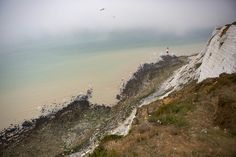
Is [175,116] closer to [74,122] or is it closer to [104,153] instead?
[104,153]

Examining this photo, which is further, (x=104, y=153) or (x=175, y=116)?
(x=175, y=116)

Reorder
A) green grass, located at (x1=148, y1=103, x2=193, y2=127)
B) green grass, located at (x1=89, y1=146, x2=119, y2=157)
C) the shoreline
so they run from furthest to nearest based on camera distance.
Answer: the shoreline
green grass, located at (x1=148, y1=103, x2=193, y2=127)
green grass, located at (x1=89, y1=146, x2=119, y2=157)

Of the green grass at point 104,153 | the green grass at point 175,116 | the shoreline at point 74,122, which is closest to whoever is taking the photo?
the green grass at point 104,153

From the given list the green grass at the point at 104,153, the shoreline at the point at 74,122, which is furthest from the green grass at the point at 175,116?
the shoreline at the point at 74,122

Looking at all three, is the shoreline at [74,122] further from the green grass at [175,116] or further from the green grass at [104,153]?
the green grass at [104,153]

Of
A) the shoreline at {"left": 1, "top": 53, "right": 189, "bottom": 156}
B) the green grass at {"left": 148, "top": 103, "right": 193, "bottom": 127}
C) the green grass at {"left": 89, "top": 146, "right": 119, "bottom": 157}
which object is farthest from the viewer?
the shoreline at {"left": 1, "top": 53, "right": 189, "bottom": 156}

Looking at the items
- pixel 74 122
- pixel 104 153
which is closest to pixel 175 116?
pixel 104 153

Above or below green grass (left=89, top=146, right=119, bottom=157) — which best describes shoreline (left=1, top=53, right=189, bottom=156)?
below

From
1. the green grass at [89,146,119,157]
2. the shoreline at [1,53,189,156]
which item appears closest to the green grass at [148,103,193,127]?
the green grass at [89,146,119,157]

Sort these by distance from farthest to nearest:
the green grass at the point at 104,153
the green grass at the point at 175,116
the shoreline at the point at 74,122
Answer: the shoreline at the point at 74,122
the green grass at the point at 175,116
the green grass at the point at 104,153

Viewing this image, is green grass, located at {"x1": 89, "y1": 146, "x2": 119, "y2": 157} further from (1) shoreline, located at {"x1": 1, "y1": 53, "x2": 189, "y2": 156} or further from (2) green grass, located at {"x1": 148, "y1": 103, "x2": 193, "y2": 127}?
(1) shoreline, located at {"x1": 1, "y1": 53, "x2": 189, "y2": 156}

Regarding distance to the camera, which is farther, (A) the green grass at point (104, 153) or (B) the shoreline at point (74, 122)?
(B) the shoreline at point (74, 122)
